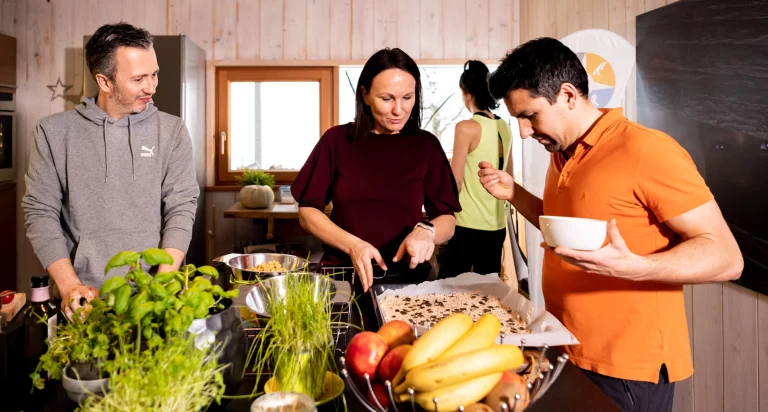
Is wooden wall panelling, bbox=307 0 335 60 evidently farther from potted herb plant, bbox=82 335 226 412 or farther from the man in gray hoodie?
potted herb plant, bbox=82 335 226 412

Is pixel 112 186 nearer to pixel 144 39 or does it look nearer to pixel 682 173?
pixel 144 39

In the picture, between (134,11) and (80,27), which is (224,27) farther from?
(80,27)

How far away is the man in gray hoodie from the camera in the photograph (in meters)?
1.90

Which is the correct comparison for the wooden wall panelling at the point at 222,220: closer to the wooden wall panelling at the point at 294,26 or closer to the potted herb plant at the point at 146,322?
the wooden wall panelling at the point at 294,26

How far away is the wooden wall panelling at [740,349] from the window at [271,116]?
3250 mm

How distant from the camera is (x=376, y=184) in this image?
2117 millimetres

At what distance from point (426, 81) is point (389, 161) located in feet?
9.37

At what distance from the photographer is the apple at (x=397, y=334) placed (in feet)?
3.55

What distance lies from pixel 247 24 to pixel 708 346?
3870mm

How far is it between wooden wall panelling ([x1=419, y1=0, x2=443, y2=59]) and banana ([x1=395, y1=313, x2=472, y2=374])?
4039mm

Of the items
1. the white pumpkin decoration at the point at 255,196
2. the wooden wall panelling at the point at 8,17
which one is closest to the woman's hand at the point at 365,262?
the white pumpkin decoration at the point at 255,196

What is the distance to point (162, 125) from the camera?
81.7 inches

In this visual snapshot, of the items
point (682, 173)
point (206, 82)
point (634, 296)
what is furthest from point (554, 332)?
point (206, 82)

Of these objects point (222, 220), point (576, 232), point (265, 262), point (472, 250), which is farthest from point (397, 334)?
point (222, 220)
